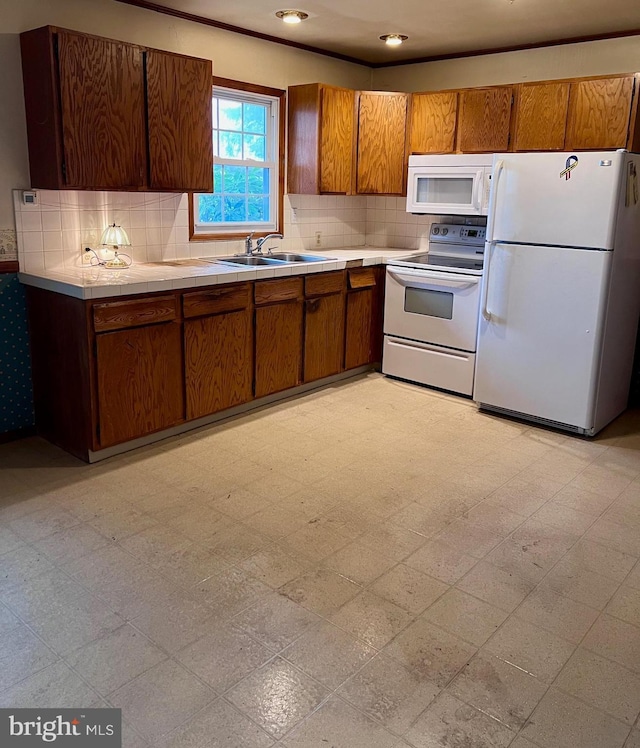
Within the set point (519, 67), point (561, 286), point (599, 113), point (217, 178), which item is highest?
point (519, 67)

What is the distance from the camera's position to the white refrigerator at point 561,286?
358 cm

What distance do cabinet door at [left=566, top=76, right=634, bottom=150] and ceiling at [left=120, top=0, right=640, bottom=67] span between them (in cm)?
38

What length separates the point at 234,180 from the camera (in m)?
4.58

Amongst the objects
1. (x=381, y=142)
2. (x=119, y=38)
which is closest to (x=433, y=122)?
(x=381, y=142)

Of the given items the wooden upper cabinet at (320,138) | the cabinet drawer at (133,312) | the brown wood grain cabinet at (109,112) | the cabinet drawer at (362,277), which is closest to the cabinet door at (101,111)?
the brown wood grain cabinet at (109,112)

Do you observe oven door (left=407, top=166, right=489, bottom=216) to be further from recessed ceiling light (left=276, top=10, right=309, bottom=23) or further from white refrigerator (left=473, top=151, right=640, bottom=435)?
recessed ceiling light (left=276, top=10, right=309, bottom=23)

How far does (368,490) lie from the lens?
3127mm

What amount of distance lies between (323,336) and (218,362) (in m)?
0.96

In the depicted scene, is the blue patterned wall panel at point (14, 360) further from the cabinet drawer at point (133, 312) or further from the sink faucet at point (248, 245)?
the sink faucet at point (248, 245)

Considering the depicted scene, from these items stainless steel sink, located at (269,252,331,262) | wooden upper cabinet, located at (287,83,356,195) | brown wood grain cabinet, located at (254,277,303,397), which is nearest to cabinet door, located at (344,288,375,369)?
stainless steel sink, located at (269,252,331,262)

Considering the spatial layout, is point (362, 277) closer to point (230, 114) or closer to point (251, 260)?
point (251, 260)

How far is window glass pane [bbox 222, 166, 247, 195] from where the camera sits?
4.51 meters

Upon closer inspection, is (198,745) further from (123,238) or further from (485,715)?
(123,238)

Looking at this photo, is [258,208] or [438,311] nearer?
[438,311]
